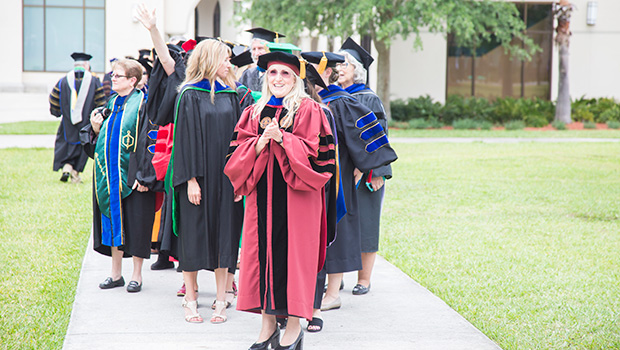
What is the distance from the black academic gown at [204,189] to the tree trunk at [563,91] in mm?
23363

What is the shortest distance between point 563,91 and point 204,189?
23640 mm

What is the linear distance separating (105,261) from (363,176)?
2823 mm

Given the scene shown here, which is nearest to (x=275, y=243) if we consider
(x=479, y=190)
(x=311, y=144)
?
(x=311, y=144)

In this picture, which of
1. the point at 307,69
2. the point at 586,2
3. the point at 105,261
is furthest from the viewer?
the point at 586,2

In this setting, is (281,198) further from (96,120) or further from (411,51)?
(411,51)

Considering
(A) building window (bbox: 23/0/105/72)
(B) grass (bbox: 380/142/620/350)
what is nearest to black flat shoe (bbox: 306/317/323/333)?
(B) grass (bbox: 380/142/620/350)

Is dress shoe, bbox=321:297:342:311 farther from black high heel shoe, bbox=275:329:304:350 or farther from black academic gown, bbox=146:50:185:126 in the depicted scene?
black academic gown, bbox=146:50:185:126

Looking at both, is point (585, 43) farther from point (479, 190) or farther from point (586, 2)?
point (479, 190)

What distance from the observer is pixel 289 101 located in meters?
4.50

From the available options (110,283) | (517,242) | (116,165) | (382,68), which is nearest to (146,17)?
(116,165)

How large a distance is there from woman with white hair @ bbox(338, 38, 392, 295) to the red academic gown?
1.42m

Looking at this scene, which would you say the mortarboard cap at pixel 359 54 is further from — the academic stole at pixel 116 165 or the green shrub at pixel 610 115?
the green shrub at pixel 610 115

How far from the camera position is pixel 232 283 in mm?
5785

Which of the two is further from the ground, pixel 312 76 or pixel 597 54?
pixel 597 54
